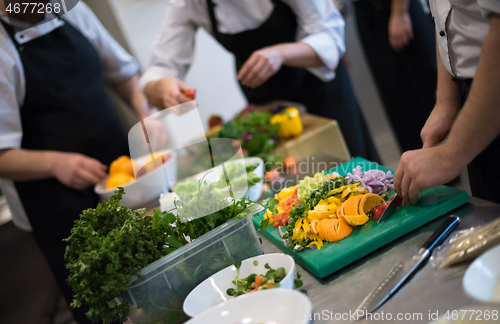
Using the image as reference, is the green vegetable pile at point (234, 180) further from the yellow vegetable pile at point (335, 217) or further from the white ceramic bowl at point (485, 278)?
the white ceramic bowl at point (485, 278)

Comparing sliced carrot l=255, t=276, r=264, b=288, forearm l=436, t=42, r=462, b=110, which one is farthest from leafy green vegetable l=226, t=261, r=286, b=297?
forearm l=436, t=42, r=462, b=110

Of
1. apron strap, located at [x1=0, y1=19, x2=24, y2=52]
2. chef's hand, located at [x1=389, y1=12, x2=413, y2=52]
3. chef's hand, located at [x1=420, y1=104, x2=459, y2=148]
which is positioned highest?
apron strap, located at [x1=0, y1=19, x2=24, y2=52]

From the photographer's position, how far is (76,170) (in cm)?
137

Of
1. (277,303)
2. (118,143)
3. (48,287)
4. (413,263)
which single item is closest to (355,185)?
(413,263)

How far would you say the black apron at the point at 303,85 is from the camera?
1.64 metres

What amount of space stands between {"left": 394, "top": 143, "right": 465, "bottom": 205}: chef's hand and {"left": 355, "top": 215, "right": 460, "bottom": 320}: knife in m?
0.08

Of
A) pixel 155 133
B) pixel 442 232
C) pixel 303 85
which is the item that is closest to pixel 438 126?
pixel 442 232

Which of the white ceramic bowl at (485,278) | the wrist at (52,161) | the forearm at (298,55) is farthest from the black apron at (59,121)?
the white ceramic bowl at (485,278)

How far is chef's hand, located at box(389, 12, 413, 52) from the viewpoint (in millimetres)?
1987

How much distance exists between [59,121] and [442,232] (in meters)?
1.37

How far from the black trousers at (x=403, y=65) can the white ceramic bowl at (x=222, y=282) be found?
1498mm

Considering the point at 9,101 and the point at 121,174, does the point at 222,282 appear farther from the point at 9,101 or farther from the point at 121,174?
the point at 9,101

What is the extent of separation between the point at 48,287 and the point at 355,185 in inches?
117

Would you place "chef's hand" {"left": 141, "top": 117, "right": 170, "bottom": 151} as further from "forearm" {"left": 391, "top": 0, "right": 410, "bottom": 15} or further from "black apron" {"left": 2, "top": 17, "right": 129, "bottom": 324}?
"forearm" {"left": 391, "top": 0, "right": 410, "bottom": 15}
